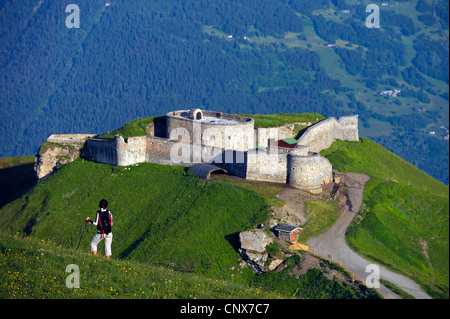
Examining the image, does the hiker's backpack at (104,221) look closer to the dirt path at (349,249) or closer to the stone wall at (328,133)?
the dirt path at (349,249)

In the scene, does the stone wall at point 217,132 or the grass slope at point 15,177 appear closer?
the stone wall at point 217,132

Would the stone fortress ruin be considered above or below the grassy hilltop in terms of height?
above

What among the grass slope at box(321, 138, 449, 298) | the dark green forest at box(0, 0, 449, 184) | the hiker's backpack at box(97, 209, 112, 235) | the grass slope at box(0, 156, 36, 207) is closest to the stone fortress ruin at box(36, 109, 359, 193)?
the grass slope at box(321, 138, 449, 298)

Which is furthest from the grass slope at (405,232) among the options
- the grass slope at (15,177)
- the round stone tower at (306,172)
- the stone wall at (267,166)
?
the grass slope at (15,177)

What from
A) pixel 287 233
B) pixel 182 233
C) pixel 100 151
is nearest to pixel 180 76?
pixel 100 151

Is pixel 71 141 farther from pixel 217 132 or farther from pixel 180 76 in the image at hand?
pixel 180 76

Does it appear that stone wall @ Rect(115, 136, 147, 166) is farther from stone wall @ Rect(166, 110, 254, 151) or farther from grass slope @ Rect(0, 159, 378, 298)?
stone wall @ Rect(166, 110, 254, 151)

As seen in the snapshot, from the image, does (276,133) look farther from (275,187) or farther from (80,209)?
(80,209)

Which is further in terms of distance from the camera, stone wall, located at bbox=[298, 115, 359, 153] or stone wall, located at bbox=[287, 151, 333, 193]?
stone wall, located at bbox=[298, 115, 359, 153]
